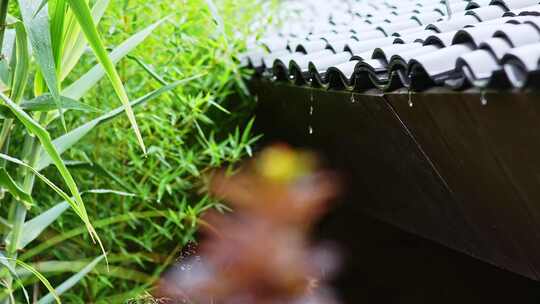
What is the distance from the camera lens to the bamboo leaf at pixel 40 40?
164 centimetres

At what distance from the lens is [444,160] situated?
2266mm

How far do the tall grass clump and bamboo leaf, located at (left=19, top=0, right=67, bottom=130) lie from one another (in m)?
1.56

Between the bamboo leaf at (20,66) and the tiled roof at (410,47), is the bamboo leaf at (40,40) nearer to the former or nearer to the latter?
the bamboo leaf at (20,66)

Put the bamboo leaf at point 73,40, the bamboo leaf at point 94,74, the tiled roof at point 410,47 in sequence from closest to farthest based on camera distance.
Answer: the tiled roof at point 410,47 → the bamboo leaf at point 73,40 → the bamboo leaf at point 94,74

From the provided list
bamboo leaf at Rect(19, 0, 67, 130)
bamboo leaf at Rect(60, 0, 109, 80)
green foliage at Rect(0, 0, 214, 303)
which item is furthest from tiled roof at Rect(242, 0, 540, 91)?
bamboo leaf at Rect(19, 0, 67, 130)

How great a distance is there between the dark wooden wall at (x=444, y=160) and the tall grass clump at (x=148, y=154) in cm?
50

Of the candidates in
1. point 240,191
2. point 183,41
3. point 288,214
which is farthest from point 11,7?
point 288,214

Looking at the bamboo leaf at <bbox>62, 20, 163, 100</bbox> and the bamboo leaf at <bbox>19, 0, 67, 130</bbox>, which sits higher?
the bamboo leaf at <bbox>19, 0, 67, 130</bbox>

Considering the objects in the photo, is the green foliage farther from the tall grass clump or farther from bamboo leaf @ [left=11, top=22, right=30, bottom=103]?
the tall grass clump

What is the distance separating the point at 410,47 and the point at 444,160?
1.26ft

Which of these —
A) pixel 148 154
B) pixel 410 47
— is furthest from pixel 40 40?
pixel 148 154

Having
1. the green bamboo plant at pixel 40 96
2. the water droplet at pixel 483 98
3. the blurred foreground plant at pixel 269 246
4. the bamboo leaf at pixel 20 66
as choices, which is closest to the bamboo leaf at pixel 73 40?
the green bamboo plant at pixel 40 96

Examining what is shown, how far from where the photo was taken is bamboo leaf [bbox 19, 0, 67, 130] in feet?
5.39

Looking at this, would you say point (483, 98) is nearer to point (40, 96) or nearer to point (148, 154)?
point (40, 96)
